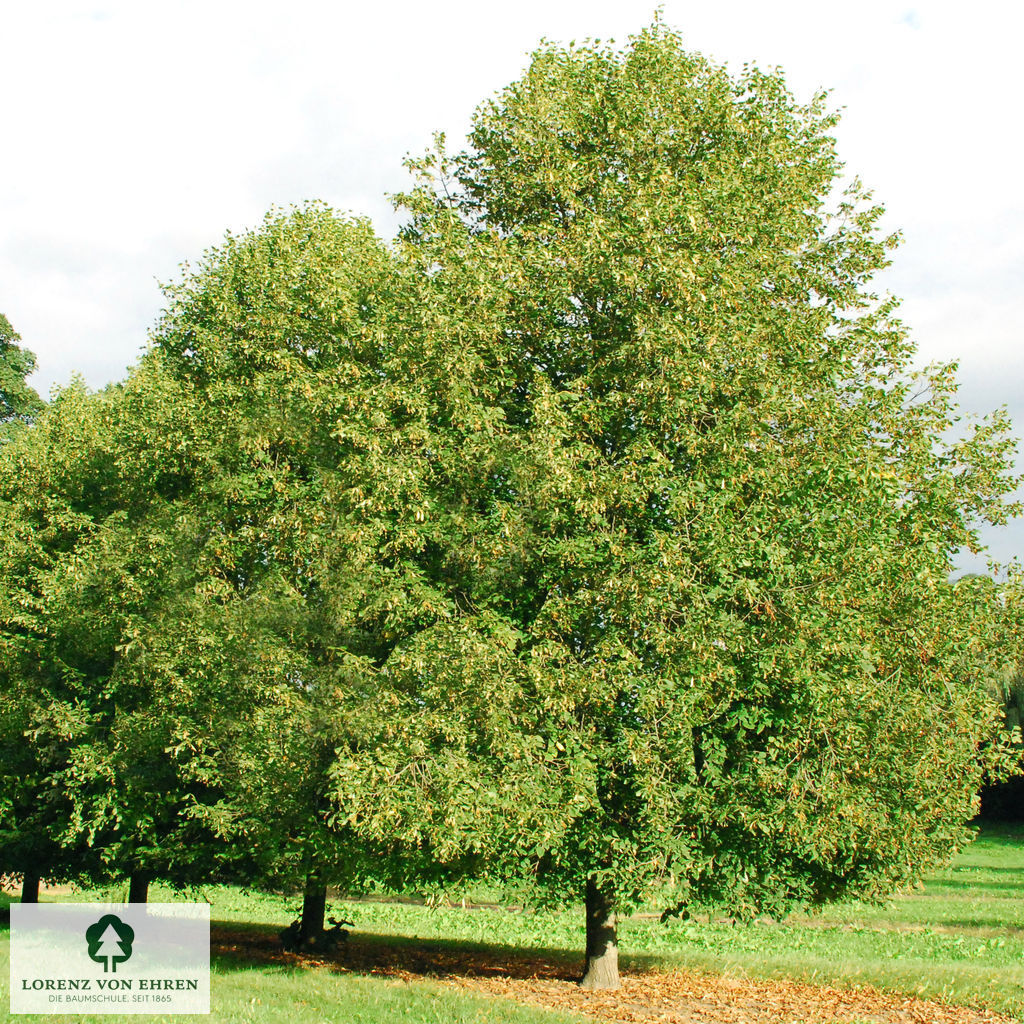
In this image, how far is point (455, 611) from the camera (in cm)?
1253

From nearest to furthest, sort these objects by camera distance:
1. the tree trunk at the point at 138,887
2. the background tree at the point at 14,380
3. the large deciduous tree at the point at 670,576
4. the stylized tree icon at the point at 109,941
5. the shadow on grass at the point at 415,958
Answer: the large deciduous tree at the point at 670,576, the stylized tree icon at the point at 109,941, the shadow on grass at the point at 415,958, the tree trunk at the point at 138,887, the background tree at the point at 14,380

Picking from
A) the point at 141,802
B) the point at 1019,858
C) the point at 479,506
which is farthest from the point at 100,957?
the point at 1019,858

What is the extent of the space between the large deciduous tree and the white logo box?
13.1 ft

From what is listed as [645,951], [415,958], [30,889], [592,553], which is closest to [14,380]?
[30,889]

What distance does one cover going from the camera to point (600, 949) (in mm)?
14211

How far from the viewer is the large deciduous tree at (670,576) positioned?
11.0 metres

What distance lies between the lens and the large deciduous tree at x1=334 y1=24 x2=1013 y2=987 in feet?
36.2

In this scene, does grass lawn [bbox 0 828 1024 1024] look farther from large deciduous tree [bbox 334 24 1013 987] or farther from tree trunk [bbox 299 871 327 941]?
large deciduous tree [bbox 334 24 1013 987]

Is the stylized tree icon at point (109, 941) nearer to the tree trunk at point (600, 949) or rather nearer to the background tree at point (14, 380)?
the tree trunk at point (600, 949)

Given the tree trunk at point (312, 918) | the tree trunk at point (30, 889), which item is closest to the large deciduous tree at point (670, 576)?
the tree trunk at point (312, 918)

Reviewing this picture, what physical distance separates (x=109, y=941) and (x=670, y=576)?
43.5 feet

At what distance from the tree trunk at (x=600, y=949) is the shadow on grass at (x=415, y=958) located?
0.73 metres

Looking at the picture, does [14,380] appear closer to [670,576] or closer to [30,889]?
[30,889]

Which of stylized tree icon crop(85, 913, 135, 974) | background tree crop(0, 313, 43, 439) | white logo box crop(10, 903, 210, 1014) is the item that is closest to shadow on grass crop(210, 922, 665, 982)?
white logo box crop(10, 903, 210, 1014)
